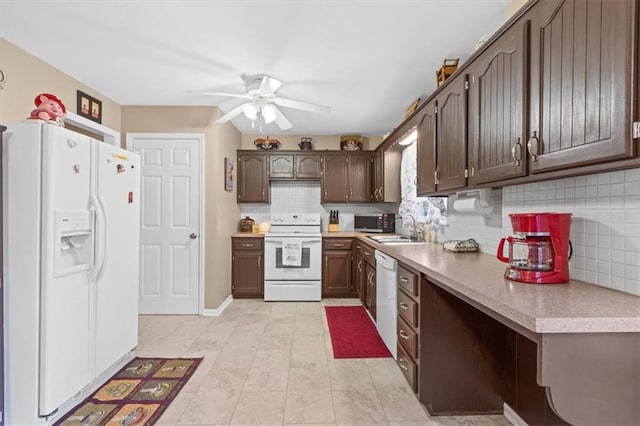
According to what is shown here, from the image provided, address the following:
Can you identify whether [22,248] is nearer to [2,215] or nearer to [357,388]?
[2,215]

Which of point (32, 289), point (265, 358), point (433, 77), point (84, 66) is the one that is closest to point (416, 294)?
point (265, 358)

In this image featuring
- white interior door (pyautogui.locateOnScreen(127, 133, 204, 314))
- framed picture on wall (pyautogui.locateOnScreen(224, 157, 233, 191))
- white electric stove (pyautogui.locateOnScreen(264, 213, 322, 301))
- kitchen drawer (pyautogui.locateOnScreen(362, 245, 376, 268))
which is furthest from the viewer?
white electric stove (pyautogui.locateOnScreen(264, 213, 322, 301))

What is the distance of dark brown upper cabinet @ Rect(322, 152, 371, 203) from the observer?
15.9ft

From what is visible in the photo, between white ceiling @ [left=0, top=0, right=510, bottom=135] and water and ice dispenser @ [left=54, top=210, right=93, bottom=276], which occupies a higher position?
white ceiling @ [left=0, top=0, right=510, bottom=135]

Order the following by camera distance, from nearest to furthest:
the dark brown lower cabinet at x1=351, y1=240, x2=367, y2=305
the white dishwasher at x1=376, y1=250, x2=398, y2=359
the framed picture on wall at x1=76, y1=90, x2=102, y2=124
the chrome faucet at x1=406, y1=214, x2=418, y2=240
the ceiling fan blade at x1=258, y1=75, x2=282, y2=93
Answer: the white dishwasher at x1=376, y1=250, x2=398, y2=359 → the ceiling fan blade at x1=258, y1=75, x2=282, y2=93 → the framed picture on wall at x1=76, y1=90, x2=102, y2=124 → the chrome faucet at x1=406, y1=214, x2=418, y2=240 → the dark brown lower cabinet at x1=351, y1=240, x2=367, y2=305

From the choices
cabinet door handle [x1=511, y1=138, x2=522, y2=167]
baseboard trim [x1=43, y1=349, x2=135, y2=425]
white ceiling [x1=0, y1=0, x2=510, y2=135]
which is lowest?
baseboard trim [x1=43, y1=349, x2=135, y2=425]

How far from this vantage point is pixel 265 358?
2.66m

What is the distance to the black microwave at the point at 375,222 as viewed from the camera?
4.70 meters

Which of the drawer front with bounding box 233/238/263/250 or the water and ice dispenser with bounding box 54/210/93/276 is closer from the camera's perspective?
the water and ice dispenser with bounding box 54/210/93/276

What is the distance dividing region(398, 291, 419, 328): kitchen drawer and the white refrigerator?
6.96ft

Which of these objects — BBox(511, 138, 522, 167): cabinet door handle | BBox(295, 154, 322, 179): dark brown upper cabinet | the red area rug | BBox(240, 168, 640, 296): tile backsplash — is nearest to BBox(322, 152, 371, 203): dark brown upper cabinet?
BBox(295, 154, 322, 179): dark brown upper cabinet

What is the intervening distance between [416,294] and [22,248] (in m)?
2.32

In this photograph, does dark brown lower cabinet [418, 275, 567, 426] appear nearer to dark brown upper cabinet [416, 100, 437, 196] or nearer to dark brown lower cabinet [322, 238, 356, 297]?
dark brown upper cabinet [416, 100, 437, 196]

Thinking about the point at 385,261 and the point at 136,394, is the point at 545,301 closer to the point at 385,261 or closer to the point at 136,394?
the point at 385,261
